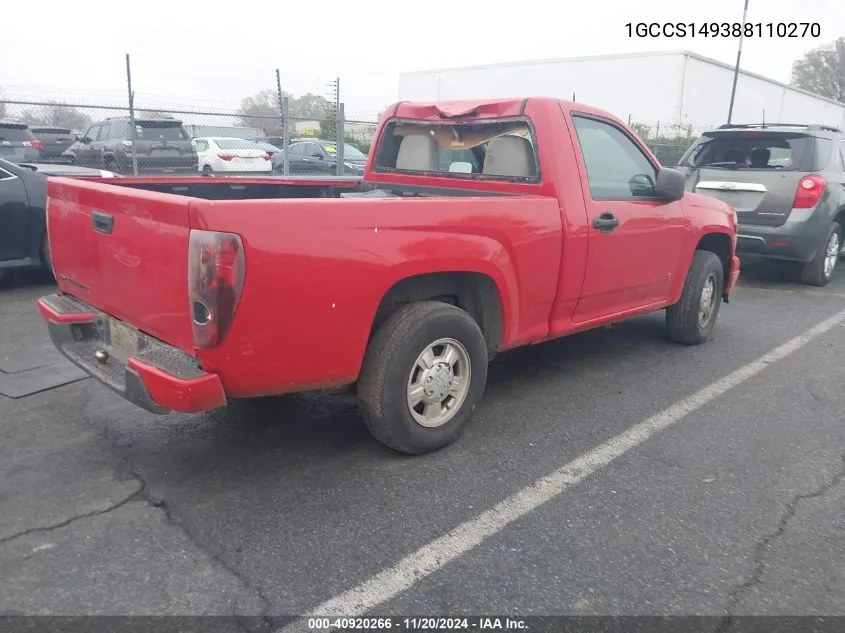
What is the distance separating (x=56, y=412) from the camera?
398 cm

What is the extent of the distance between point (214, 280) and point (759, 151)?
711 centimetres

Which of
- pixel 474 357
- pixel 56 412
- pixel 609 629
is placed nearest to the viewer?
pixel 609 629

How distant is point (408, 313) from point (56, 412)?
2157mm

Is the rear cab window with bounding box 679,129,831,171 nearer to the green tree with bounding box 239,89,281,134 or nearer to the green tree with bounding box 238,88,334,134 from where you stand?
the green tree with bounding box 238,88,334,134

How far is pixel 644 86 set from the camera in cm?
3928

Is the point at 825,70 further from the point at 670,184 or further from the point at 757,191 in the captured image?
the point at 670,184

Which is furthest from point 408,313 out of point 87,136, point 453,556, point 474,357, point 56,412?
point 87,136

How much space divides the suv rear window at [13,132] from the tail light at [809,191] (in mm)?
13484

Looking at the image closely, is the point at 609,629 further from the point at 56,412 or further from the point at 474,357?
the point at 56,412

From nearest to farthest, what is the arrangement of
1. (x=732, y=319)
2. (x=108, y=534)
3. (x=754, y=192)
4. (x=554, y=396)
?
(x=108, y=534), (x=554, y=396), (x=732, y=319), (x=754, y=192)

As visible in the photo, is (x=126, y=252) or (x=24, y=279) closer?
(x=126, y=252)

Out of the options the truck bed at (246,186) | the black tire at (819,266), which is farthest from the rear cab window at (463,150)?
the black tire at (819,266)

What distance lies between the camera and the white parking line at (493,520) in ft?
8.02

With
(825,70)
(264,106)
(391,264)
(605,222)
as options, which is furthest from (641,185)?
(825,70)
